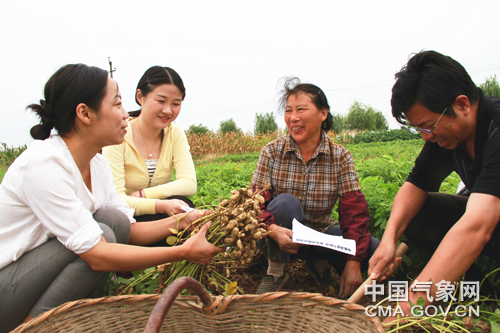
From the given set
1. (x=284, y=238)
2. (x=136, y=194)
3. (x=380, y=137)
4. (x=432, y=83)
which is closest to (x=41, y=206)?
(x=136, y=194)

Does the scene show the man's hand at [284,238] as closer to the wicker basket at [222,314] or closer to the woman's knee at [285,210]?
the woman's knee at [285,210]

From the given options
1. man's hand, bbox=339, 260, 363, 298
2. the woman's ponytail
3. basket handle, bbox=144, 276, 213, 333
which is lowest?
man's hand, bbox=339, 260, 363, 298

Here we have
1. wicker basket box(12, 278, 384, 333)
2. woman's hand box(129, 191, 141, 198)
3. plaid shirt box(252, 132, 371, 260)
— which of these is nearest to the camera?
wicker basket box(12, 278, 384, 333)

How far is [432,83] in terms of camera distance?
159 cm

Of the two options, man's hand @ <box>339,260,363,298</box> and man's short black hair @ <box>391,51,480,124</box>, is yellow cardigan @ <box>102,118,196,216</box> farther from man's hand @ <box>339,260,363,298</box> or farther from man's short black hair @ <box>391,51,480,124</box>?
man's short black hair @ <box>391,51,480,124</box>

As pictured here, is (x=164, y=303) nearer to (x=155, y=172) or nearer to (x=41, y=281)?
(x=41, y=281)

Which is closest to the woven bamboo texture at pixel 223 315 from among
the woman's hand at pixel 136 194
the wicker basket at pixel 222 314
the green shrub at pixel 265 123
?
the wicker basket at pixel 222 314

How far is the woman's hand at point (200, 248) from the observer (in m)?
1.61

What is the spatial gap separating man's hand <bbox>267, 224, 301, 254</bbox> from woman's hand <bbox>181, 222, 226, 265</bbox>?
41cm

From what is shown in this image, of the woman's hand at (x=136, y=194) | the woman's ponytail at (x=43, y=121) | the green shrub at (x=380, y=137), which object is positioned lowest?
the green shrub at (x=380, y=137)

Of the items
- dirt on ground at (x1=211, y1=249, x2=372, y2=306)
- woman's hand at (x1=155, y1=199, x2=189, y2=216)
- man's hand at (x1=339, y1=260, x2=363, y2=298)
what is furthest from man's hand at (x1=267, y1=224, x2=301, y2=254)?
woman's hand at (x1=155, y1=199, x2=189, y2=216)

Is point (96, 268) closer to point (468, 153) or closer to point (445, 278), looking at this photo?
point (445, 278)

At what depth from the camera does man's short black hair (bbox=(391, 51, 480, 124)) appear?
1582 mm

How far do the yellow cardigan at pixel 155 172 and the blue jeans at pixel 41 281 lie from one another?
81 centimetres
